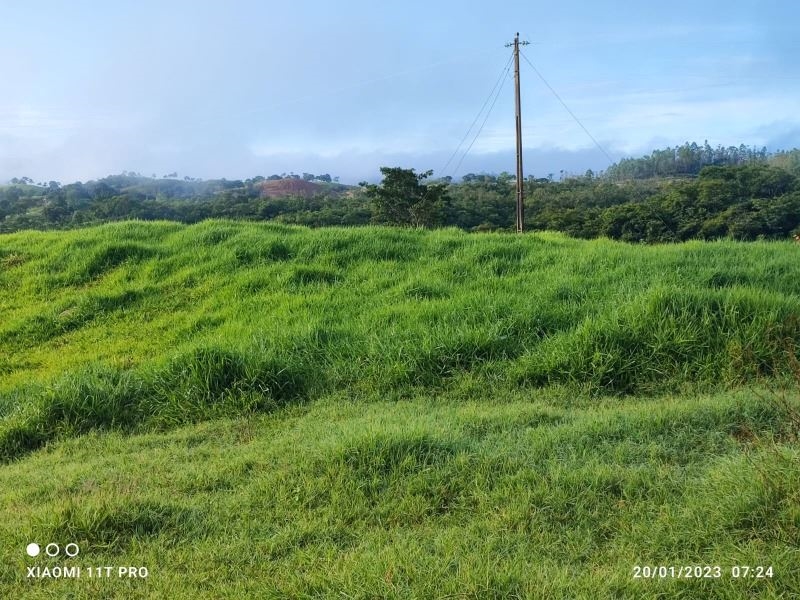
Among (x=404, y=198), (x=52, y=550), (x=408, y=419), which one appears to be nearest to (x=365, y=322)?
(x=408, y=419)

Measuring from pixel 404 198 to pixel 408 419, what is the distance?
25.5 meters

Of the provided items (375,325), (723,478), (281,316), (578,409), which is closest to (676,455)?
(723,478)

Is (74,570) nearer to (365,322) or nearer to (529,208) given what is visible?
(365,322)

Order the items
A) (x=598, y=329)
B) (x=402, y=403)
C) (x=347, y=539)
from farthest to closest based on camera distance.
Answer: (x=598, y=329) < (x=402, y=403) < (x=347, y=539)

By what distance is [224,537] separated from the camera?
109 inches

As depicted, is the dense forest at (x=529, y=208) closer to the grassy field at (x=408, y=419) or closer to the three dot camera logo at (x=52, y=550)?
the grassy field at (x=408, y=419)

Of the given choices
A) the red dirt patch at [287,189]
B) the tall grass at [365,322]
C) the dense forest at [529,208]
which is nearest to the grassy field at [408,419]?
the tall grass at [365,322]

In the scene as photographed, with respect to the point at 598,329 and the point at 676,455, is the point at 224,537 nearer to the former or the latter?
the point at 676,455

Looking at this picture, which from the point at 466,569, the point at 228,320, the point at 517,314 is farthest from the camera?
the point at 228,320

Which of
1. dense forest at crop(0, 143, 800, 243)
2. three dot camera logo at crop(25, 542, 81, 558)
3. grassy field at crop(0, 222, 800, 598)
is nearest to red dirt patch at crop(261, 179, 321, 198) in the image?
dense forest at crop(0, 143, 800, 243)

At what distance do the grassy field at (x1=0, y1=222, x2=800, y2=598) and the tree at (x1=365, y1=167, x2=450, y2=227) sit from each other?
1978 cm

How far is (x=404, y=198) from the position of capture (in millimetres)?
29047

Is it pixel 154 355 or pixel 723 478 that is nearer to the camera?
pixel 723 478

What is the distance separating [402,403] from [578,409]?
1263mm
